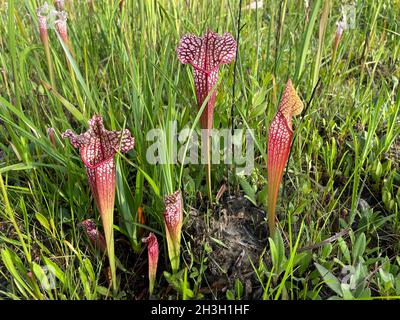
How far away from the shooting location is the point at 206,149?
45.2 inches

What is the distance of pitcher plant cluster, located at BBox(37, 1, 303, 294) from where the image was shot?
939mm

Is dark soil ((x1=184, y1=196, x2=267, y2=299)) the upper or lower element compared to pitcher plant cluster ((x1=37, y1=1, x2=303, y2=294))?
lower

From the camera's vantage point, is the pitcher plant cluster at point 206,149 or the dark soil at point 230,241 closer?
the pitcher plant cluster at point 206,149

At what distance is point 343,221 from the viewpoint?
114 cm

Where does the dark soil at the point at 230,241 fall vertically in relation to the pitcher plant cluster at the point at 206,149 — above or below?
below

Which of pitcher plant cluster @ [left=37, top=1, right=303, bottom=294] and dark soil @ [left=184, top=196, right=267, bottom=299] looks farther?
dark soil @ [left=184, top=196, right=267, bottom=299]

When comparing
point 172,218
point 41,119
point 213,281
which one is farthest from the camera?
point 41,119

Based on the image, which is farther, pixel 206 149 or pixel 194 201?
pixel 194 201

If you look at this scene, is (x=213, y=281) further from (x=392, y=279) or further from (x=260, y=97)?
(x=260, y=97)

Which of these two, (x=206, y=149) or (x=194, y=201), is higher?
(x=206, y=149)

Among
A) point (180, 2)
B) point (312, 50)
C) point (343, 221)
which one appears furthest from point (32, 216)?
point (312, 50)

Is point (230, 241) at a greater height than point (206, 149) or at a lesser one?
lesser

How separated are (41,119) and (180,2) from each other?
2.51ft

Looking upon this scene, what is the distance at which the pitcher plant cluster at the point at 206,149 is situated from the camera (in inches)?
37.0
